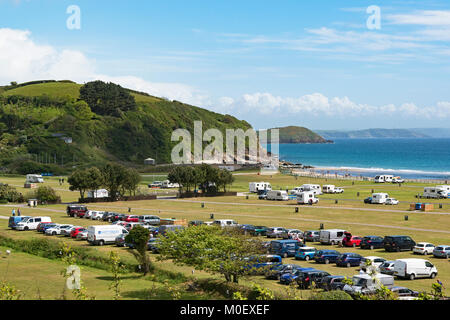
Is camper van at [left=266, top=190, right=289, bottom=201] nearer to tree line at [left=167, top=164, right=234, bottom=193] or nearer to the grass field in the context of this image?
the grass field

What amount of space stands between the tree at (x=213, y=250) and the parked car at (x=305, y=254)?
7.82 meters

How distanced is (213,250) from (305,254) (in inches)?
433

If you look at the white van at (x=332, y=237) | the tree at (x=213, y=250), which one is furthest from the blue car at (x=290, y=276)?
the white van at (x=332, y=237)

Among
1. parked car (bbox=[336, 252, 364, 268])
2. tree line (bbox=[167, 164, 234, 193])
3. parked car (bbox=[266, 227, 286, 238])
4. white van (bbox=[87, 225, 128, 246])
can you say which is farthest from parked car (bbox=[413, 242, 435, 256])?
tree line (bbox=[167, 164, 234, 193])

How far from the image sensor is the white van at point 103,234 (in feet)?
157

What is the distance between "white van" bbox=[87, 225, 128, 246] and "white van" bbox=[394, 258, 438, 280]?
24418mm

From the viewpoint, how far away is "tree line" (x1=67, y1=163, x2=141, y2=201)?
79500 millimetres

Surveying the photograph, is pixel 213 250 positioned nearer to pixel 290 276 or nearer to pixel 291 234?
pixel 290 276

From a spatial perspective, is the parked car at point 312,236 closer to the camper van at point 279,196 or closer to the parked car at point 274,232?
the parked car at point 274,232

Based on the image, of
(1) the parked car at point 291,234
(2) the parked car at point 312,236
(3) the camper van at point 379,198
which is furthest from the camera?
(3) the camper van at point 379,198

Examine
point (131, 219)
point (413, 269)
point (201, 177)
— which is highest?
point (201, 177)

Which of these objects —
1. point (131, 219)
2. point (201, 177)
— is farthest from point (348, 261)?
point (201, 177)

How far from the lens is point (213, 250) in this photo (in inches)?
1309
